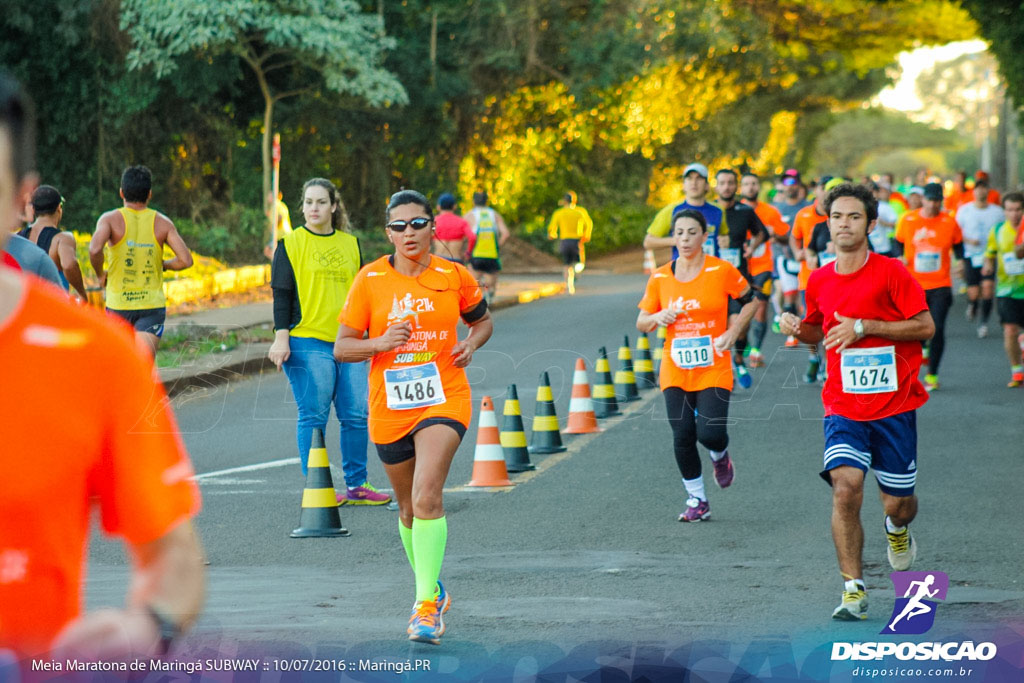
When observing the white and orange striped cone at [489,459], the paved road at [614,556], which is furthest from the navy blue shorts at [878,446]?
the white and orange striped cone at [489,459]

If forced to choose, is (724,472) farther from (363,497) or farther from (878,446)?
(878,446)

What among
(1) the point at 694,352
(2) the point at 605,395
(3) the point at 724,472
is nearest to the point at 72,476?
(1) the point at 694,352

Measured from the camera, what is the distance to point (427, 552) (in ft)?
19.6

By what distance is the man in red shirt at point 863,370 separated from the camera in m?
6.27

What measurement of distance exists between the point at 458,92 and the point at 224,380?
2007 cm

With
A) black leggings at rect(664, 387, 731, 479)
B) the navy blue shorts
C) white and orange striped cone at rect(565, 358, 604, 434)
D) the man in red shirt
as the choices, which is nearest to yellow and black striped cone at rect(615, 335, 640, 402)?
white and orange striped cone at rect(565, 358, 604, 434)

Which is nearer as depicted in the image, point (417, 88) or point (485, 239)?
point (485, 239)

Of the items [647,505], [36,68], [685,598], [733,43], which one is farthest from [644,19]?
[685,598]

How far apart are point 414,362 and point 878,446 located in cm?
201

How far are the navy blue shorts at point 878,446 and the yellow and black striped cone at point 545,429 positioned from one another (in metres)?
4.70

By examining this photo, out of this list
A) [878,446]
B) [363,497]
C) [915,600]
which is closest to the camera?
[915,600]

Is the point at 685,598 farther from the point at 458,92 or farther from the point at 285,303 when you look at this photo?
the point at 458,92

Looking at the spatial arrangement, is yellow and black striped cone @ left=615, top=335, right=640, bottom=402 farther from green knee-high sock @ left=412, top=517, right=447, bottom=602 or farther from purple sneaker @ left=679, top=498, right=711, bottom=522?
green knee-high sock @ left=412, top=517, right=447, bottom=602

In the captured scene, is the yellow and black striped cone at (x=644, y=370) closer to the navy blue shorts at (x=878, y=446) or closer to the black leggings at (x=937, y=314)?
the black leggings at (x=937, y=314)
